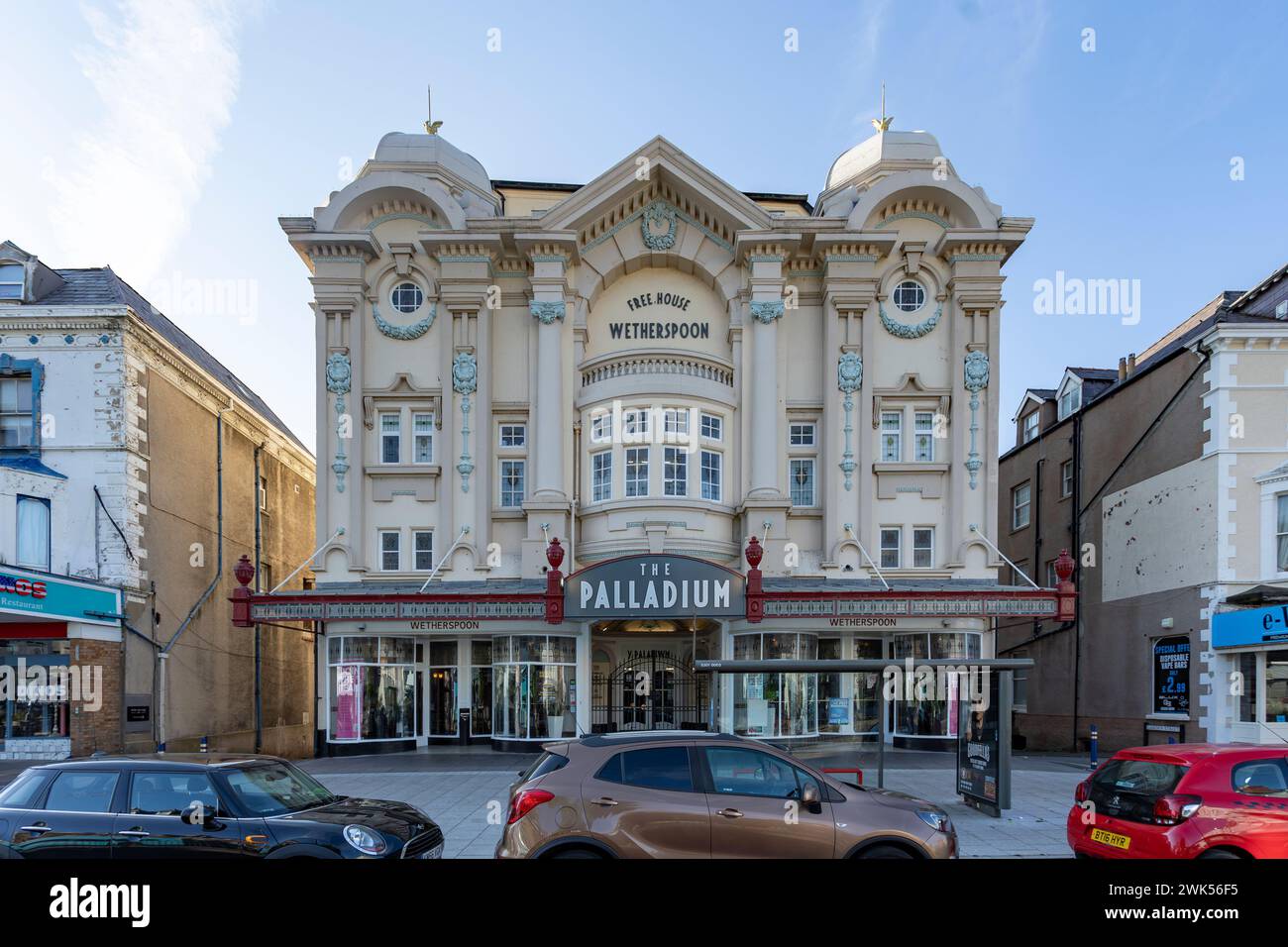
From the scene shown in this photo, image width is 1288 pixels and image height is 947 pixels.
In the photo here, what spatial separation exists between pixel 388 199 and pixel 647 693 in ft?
53.1

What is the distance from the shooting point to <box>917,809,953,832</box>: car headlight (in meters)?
7.91

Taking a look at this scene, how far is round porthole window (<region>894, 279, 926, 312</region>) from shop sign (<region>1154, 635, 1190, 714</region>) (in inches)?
451

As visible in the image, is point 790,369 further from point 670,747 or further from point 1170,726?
point 670,747

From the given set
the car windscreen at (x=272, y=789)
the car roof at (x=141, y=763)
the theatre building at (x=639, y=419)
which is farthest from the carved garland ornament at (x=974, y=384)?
the car roof at (x=141, y=763)

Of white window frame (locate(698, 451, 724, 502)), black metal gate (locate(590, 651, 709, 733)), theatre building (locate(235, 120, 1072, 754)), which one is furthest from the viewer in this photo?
black metal gate (locate(590, 651, 709, 733))

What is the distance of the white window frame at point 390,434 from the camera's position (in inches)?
930

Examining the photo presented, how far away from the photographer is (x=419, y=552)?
76.7 ft

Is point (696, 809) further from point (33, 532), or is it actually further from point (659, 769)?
point (33, 532)

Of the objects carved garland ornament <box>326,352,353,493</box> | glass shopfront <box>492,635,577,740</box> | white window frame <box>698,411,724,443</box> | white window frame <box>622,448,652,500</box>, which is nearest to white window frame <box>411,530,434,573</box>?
carved garland ornament <box>326,352,353,493</box>

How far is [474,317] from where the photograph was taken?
77.4ft

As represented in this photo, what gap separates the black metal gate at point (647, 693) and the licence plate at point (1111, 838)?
51.2 ft

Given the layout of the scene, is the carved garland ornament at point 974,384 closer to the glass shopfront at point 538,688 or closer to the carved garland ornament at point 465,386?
the glass shopfront at point 538,688

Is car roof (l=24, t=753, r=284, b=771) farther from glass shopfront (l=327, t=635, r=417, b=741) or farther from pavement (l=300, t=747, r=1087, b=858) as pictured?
glass shopfront (l=327, t=635, r=417, b=741)
